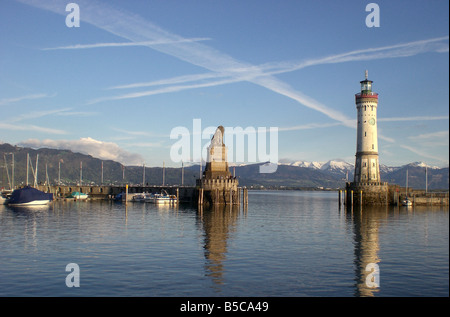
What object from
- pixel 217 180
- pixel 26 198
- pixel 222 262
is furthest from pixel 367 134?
pixel 26 198

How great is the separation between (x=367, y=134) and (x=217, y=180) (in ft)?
138

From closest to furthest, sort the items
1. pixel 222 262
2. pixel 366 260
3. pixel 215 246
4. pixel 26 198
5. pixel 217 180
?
pixel 222 262, pixel 366 260, pixel 215 246, pixel 26 198, pixel 217 180

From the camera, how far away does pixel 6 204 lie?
111875 mm

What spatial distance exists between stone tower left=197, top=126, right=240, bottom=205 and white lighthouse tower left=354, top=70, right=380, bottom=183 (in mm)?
34801

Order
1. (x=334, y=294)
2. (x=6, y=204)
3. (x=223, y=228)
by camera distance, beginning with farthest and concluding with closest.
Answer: (x=6, y=204) < (x=223, y=228) < (x=334, y=294)

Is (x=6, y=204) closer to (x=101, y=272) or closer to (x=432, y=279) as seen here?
(x=101, y=272)

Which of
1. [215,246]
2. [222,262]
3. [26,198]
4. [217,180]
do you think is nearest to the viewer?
[222,262]

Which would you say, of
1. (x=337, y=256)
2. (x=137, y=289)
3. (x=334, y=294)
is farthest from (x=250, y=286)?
(x=337, y=256)

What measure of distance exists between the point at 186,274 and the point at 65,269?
9387 millimetres

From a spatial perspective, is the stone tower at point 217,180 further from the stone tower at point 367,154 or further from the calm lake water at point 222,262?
the calm lake water at point 222,262

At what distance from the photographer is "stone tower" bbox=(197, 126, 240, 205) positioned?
113500mm

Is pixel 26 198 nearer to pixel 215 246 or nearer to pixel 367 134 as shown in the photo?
pixel 215 246

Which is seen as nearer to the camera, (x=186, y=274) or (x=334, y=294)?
(x=334, y=294)

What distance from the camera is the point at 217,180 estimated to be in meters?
113
